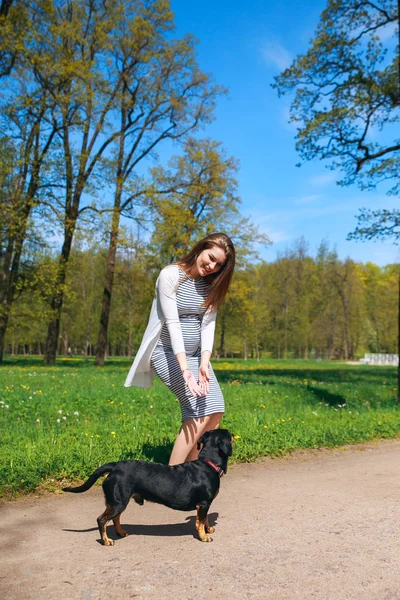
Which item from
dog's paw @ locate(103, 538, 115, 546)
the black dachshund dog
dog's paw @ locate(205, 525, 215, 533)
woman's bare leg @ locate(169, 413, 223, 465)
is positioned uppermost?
woman's bare leg @ locate(169, 413, 223, 465)

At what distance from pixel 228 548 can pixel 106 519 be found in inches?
32.3

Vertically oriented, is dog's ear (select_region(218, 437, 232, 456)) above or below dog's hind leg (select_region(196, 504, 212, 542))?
above

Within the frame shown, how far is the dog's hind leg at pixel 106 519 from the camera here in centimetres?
328

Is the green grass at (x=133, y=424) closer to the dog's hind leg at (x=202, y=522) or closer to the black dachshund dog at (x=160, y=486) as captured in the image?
the black dachshund dog at (x=160, y=486)

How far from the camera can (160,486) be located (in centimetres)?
337

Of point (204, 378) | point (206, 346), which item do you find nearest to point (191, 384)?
point (204, 378)

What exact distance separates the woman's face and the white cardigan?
20cm

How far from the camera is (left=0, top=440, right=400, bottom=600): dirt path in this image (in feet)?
9.02

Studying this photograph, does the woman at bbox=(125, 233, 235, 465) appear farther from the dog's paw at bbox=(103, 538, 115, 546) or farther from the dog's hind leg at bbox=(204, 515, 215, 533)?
the dog's paw at bbox=(103, 538, 115, 546)

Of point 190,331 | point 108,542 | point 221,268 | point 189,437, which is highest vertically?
point 221,268

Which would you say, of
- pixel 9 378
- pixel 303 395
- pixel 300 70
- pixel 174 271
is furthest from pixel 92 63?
pixel 174 271

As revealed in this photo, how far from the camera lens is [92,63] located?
70.6 ft

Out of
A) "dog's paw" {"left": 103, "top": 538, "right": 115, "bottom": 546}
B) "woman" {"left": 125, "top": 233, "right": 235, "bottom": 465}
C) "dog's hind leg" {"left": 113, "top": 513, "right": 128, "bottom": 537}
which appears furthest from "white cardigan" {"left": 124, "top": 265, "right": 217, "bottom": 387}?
"dog's paw" {"left": 103, "top": 538, "right": 115, "bottom": 546}

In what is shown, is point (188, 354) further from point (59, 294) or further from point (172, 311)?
point (59, 294)
